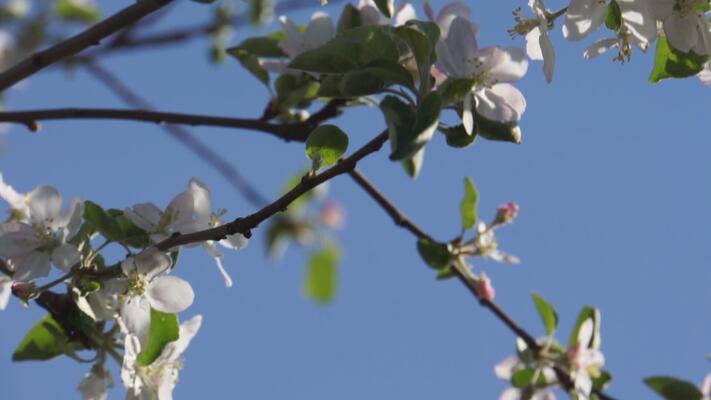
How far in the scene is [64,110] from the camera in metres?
1.70

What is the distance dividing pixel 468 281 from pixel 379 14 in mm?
541

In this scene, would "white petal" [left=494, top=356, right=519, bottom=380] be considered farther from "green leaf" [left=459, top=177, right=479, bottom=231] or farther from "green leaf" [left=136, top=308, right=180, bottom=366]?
"green leaf" [left=136, top=308, right=180, bottom=366]

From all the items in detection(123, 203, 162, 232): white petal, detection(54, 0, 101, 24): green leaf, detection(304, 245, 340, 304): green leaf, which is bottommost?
detection(123, 203, 162, 232): white petal

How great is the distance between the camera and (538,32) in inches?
59.0

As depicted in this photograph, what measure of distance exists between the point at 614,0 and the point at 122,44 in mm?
1320

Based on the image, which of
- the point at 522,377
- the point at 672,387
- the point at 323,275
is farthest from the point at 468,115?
the point at 323,275

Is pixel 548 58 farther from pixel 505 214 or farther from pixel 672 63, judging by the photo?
pixel 505 214

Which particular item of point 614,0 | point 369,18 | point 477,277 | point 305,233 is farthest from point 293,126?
point 305,233

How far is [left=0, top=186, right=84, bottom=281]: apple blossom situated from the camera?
1446mm

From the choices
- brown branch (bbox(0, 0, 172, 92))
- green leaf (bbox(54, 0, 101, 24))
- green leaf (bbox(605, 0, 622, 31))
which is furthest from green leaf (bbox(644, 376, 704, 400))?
green leaf (bbox(54, 0, 101, 24))

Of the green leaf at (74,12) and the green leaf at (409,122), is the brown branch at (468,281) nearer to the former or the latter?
the green leaf at (409,122)

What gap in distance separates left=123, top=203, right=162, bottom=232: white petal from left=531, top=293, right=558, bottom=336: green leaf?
97 centimetres

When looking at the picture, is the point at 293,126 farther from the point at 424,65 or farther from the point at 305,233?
the point at 305,233

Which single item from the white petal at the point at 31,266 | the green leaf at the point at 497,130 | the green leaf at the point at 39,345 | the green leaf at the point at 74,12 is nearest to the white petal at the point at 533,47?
the green leaf at the point at 497,130
